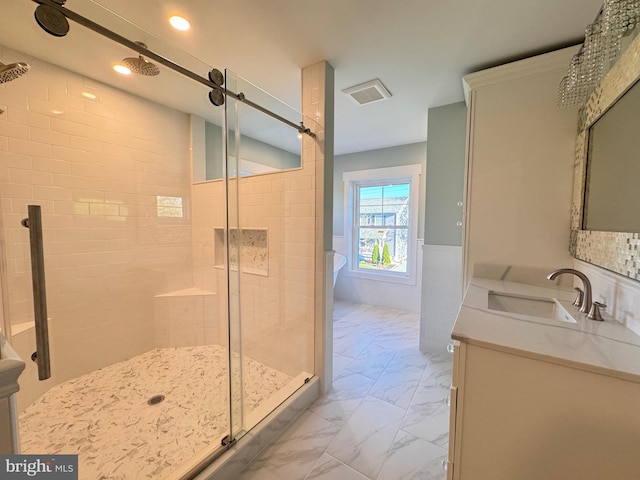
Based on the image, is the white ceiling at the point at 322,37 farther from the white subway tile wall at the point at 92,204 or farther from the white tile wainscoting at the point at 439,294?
the white tile wainscoting at the point at 439,294

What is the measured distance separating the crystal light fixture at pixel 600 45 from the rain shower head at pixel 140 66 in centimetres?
237

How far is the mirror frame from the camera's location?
96 centimetres

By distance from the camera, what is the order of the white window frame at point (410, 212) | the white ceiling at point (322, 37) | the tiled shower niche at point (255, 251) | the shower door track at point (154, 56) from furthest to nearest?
1. the white window frame at point (410, 212)
2. the tiled shower niche at point (255, 251)
3. the white ceiling at point (322, 37)
4. the shower door track at point (154, 56)

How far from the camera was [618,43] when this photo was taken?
0.96 meters

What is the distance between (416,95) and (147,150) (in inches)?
100

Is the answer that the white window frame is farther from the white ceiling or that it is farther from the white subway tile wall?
the white subway tile wall

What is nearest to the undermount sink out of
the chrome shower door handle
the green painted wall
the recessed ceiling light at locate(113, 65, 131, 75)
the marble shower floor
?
the green painted wall

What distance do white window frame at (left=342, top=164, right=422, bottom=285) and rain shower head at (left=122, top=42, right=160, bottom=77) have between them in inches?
107

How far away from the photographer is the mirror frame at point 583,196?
3.15ft

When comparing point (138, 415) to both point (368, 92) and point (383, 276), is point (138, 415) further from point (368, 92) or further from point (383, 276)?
point (383, 276)

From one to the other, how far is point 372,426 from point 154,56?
97.5 inches

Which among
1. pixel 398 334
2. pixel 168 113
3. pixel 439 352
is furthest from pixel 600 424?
pixel 168 113

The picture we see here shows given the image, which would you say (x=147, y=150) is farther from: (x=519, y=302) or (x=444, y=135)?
(x=519, y=302)

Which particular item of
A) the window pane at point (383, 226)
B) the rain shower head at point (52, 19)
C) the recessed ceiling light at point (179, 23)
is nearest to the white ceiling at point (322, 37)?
the recessed ceiling light at point (179, 23)
